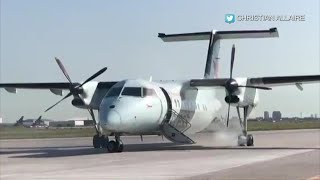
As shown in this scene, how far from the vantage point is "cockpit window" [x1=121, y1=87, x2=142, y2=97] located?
23750 mm

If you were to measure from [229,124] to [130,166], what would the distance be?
53.3 feet

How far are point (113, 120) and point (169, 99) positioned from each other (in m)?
4.80

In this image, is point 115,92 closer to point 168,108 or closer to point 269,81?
point 168,108

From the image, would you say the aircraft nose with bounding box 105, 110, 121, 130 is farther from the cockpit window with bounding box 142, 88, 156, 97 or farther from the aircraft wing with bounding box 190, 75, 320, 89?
the aircraft wing with bounding box 190, 75, 320, 89

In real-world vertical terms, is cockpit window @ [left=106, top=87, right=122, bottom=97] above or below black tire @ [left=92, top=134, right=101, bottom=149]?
above

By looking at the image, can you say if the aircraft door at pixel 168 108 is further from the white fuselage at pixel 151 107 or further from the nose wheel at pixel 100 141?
the nose wheel at pixel 100 141

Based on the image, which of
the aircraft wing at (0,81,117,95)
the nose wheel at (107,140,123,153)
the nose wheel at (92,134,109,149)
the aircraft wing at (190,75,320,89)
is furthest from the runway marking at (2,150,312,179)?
the aircraft wing at (0,81,117,95)

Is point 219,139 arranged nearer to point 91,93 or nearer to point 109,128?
point 91,93

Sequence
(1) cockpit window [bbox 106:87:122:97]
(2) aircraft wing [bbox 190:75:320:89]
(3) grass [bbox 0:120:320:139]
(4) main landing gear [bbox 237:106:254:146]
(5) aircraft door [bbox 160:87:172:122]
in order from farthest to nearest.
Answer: (3) grass [bbox 0:120:320:139] → (4) main landing gear [bbox 237:106:254:146] → (2) aircraft wing [bbox 190:75:320:89] → (5) aircraft door [bbox 160:87:172:122] → (1) cockpit window [bbox 106:87:122:97]

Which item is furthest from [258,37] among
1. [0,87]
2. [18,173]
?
[18,173]

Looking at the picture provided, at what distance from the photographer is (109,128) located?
22062 mm

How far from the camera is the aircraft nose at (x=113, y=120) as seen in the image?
21938 mm

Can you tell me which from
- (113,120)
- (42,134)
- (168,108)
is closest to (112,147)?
(113,120)

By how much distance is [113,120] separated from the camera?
72.1 ft
